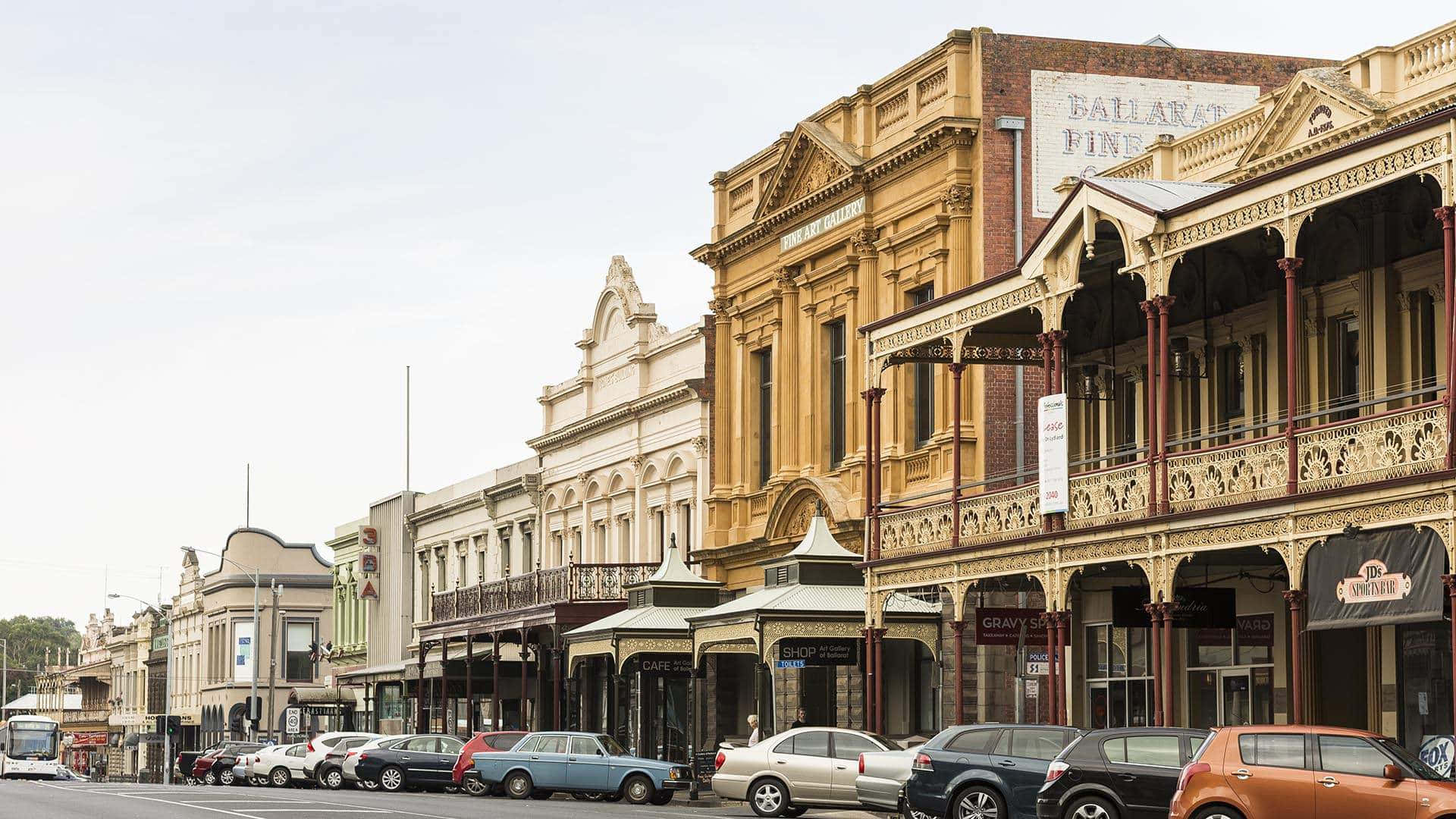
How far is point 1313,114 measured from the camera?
88.4 ft

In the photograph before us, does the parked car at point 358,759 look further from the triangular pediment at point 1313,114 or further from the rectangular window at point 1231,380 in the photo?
the triangular pediment at point 1313,114

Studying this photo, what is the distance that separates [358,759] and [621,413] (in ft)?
40.9

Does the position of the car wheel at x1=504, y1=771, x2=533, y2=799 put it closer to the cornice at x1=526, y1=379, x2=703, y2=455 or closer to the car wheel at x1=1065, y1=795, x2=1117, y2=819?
the cornice at x1=526, y1=379, x2=703, y2=455

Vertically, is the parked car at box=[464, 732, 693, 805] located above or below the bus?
above

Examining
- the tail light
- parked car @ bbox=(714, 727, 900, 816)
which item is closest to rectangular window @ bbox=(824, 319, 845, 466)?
parked car @ bbox=(714, 727, 900, 816)

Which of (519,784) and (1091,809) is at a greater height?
(1091,809)

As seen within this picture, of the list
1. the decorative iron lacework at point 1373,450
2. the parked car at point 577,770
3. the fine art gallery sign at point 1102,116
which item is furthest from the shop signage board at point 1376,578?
the parked car at point 577,770

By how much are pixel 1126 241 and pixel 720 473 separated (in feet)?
64.7

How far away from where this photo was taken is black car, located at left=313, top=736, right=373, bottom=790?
142 feet

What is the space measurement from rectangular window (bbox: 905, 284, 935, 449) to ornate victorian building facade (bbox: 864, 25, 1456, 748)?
3503 mm

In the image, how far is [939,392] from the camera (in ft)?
114

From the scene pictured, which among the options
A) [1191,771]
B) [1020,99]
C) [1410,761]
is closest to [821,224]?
[1020,99]

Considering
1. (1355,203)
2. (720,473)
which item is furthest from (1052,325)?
(720,473)

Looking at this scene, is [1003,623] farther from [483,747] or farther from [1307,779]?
[483,747]
